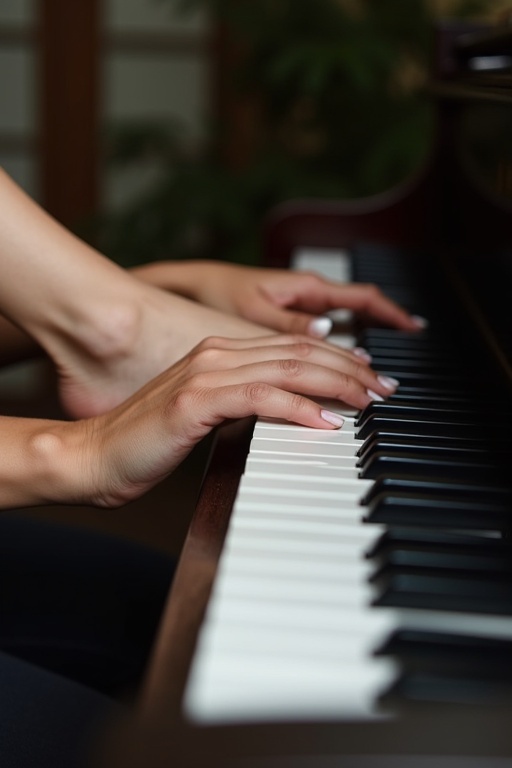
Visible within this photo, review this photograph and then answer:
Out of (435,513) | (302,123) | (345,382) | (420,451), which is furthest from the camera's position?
(302,123)

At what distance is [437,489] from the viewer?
0.69 meters

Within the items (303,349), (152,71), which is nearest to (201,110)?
(152,71)

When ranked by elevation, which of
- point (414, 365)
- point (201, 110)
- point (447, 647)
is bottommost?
point (201, 110)

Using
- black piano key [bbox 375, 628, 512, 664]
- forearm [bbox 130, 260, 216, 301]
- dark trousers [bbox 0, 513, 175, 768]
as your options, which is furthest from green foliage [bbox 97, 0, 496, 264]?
black piano key [bbox 375, 628, 512, 664]

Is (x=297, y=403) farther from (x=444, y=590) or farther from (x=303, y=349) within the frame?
(x=444, y=590)

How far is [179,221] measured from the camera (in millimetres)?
2785

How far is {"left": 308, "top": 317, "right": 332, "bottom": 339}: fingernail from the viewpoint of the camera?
43.7 inches

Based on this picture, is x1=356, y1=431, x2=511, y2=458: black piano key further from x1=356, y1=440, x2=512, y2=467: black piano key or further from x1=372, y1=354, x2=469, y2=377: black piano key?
x1=372, y1=354, x2=469, y2=377: black piano key

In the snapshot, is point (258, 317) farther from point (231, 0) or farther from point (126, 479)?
point (231, 0)

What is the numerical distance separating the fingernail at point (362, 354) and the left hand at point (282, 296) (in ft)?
0.20

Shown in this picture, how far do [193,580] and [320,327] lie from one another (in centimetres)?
58

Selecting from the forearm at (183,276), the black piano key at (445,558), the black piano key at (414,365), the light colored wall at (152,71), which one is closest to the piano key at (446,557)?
the black piano key at (445,558)

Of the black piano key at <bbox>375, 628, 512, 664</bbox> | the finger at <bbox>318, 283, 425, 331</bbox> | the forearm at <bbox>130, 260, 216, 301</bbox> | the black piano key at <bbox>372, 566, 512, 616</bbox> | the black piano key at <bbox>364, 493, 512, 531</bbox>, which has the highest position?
the black piano key at <bbox>375, 628, 512, 664</bbox>

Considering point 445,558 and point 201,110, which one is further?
point 201,110
